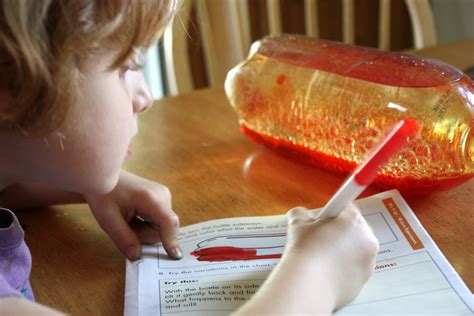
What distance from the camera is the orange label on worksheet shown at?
69 centimetres

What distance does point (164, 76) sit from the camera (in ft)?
6.59

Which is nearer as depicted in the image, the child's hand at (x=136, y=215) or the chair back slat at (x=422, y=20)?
the child's hand at (x=136, y=215)

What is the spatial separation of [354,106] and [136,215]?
0.31 meters

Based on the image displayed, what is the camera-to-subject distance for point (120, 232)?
72cm

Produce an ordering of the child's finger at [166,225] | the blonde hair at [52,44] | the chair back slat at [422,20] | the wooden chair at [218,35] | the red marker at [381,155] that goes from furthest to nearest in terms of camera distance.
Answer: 1. the chair back slat at [422,20]
2. the wooden chair at [218,35]
3. the child's finger at [166,225]
4. the red marker at [381,155]
5. the blonde hair at [52,44]

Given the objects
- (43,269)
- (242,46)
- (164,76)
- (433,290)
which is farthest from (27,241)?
(164,76)

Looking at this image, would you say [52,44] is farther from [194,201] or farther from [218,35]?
[218,35]

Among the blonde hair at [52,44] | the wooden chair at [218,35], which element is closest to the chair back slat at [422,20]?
the wooden chair at [218,35]

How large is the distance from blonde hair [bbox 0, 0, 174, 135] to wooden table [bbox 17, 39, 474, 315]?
0.18 metres

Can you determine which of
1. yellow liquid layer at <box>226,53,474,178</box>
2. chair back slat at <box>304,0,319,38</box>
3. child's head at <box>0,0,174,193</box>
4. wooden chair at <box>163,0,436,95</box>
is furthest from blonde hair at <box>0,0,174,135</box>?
chair back slat at <box>304,0,319,38</box>

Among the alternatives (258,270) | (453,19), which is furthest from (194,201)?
(453,19)

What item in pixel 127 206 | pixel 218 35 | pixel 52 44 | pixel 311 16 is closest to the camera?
pixel 52 44

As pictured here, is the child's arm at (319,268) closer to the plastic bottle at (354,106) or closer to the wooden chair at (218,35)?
the plastic bottle at (354,106)

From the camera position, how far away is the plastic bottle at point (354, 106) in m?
0.77
